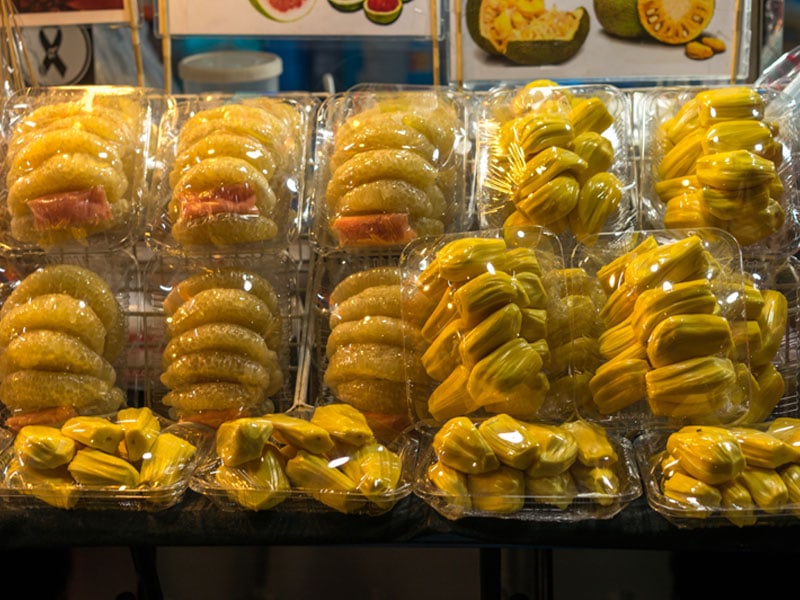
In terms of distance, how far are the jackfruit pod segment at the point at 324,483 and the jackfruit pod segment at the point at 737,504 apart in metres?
0.60

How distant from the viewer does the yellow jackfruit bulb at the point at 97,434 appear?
5.02ft

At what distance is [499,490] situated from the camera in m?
1.44

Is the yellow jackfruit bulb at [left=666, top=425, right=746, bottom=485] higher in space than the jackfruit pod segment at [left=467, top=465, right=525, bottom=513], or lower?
higher

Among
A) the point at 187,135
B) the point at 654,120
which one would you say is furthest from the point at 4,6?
the point at 654,120

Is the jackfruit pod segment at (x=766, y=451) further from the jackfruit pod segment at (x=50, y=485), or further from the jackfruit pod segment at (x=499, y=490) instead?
the jackfruit pod segment at (x=50, y=485)

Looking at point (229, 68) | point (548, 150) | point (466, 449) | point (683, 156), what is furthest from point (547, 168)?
point (229, 68)

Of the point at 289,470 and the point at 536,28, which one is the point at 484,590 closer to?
the point at 289,470

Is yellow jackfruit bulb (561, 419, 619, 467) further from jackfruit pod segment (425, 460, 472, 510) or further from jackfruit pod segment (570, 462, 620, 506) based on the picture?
jackfruit pod segment (425, 460, 472, 510)

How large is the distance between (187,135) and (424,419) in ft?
2.74

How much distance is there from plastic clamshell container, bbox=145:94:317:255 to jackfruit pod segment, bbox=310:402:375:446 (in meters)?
0.42

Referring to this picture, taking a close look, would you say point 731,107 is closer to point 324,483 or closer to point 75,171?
point 324,483

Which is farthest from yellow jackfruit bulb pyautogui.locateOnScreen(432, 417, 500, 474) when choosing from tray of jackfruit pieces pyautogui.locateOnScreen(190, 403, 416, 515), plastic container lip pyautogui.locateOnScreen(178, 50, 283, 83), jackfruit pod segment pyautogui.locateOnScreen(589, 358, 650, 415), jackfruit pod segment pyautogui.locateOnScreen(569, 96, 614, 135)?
plastic container lip pyautogui.locateOnScreen(178, 50, 283, 83)

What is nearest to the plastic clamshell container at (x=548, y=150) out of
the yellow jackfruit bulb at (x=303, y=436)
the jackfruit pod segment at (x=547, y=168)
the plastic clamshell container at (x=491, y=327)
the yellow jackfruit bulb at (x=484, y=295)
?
the jackfruit pod segment at (x=547, y=168)

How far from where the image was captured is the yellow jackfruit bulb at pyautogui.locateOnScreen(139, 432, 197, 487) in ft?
5.00
